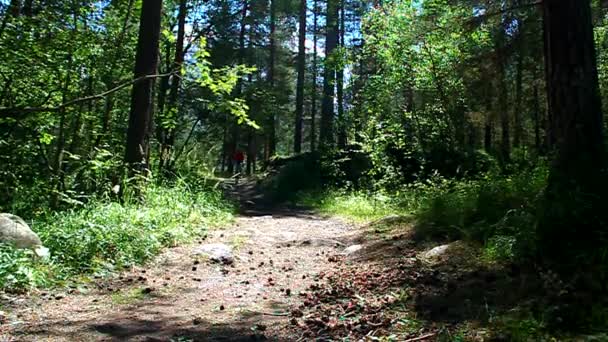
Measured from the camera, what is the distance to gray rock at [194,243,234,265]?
638 cm

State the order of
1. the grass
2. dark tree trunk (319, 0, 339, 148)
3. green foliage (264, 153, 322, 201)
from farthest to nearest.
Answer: dark tree trunk (319, 0, 339, 148) < green foliage (264, 153, 322, 201) < the grass

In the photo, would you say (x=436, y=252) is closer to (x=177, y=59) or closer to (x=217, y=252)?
(x=217, y=252)

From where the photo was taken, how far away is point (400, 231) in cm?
717

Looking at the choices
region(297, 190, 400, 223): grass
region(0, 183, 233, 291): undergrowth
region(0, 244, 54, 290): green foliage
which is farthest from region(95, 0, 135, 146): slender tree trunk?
region(297, 190, 400, 223): grass

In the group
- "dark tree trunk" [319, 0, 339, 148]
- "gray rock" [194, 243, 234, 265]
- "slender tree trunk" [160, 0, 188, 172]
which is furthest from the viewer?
"dark tree trunk" [319, 0, 339, 148]

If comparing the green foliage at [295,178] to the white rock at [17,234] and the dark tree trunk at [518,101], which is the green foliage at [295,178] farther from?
the white rock at [17,234]

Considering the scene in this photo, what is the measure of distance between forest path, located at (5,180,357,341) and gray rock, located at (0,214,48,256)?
2.47 ft

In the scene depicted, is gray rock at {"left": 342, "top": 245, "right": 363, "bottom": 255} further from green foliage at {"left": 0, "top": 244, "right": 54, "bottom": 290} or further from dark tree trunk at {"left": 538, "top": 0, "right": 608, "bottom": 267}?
green foliage at {"left": 0, "top": 244, "right": 54, "bottom": 290}

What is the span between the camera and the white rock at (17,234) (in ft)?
16.8

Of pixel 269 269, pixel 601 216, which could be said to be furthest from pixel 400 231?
pixel 601 216

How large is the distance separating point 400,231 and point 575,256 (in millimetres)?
3539

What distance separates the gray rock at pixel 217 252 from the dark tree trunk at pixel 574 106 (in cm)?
387

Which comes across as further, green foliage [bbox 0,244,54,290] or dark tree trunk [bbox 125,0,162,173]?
dark tree trunk [bbox 125,0,162,173]

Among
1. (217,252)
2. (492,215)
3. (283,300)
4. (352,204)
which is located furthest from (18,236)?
(352,204)
